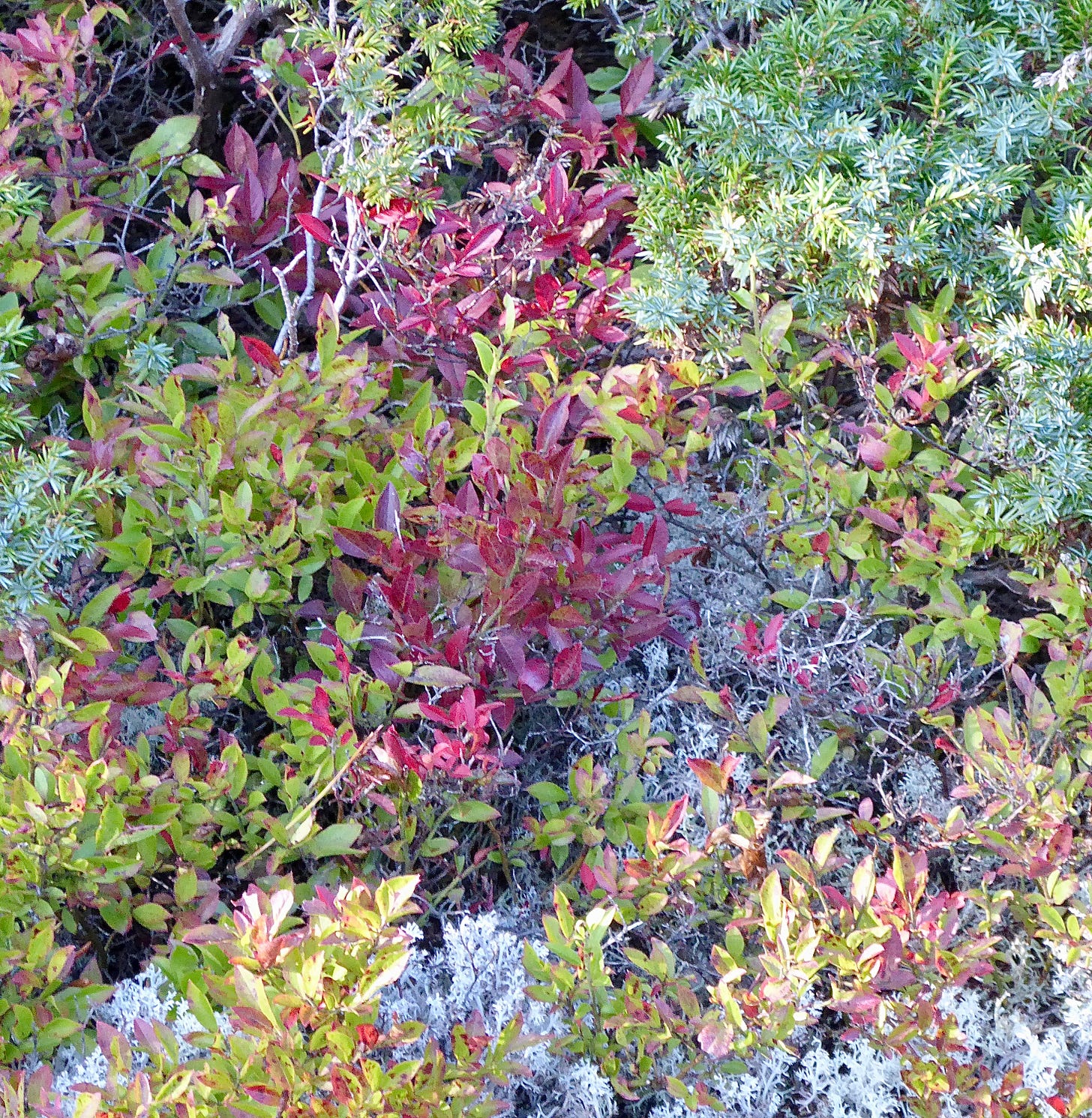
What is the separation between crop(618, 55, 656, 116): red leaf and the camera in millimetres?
2729

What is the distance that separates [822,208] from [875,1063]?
1442 millimetres

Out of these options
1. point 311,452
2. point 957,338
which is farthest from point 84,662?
point 957,338

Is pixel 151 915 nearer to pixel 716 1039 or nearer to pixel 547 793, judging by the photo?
pixel 547 793

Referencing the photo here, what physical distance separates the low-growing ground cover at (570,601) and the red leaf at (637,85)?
3.0 inches

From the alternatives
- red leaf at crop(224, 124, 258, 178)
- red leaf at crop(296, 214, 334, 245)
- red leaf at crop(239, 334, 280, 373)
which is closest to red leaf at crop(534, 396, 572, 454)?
red leaf at crop(239, 334, 280, 373)

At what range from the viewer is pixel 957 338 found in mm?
2182

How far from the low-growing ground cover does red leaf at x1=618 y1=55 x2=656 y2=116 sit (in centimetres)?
8

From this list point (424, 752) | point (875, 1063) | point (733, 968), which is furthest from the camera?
point (424, 752)

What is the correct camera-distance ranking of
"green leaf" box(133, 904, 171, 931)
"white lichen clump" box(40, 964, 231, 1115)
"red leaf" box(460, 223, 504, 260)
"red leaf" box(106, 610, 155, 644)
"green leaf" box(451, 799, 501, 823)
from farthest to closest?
"red leaf" box(460, 223, 504, 260)
"red leaf" box(106, 610, 155, 644)
"green leaf" box(451, 799, 501, 823)
"green leaf" box(133, 904, 171, 931)
"white lichen clump" box(40, 964, 231, 1115)

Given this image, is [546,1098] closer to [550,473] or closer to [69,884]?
[69,884]

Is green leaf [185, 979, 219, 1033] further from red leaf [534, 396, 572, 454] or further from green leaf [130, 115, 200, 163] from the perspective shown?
green leaf [130, 115, 200, 163]

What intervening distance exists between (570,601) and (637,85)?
4.55 ft

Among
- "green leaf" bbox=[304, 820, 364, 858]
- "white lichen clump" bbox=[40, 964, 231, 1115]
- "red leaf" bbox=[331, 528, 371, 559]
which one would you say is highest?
"red leaf" bbox=[331, 528, 371, 559]

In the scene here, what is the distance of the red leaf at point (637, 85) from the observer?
273cm
